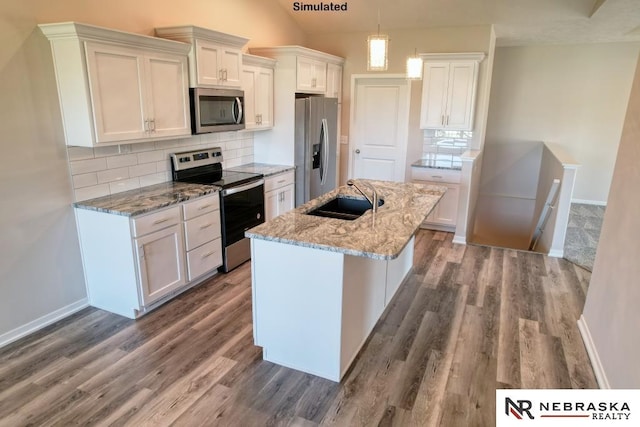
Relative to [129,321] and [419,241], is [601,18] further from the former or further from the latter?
[129,321]

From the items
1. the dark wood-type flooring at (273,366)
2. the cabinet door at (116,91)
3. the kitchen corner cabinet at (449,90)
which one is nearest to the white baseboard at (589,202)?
the kitchen corner cabinet at (449,90)

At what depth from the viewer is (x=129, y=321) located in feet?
10.4

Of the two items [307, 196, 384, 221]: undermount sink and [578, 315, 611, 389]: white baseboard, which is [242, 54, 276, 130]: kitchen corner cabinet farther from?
[578, 315, 611, 389]: white baseboard

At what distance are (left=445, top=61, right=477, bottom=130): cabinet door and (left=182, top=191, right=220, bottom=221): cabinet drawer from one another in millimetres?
3210

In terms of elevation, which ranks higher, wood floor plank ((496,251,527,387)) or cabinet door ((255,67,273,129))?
cabinet door ((255,67,273,129))

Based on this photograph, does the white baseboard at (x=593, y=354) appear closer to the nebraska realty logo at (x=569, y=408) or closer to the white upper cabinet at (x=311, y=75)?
the nebraska realty logo at (x=569, y=408)

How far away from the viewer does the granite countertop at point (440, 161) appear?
536cm

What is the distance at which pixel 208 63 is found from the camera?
3.71 metres

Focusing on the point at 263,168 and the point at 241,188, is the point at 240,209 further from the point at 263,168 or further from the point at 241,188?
the point at 263,168

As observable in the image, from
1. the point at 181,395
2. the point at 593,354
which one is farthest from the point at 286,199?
the point at 593,354

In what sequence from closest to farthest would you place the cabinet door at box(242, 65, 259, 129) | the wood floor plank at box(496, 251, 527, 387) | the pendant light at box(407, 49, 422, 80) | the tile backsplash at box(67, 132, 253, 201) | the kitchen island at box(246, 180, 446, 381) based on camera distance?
the kitchen island at box(246, 180, 446, 381)
the wood floor plank at box(496, 251, 527, 387)
the tile backsplash at box(67, 132, 253, 201)
the pendant light at box(407, 49, 422, 80)
the cabinet door at box(242, 65, 259, 129)

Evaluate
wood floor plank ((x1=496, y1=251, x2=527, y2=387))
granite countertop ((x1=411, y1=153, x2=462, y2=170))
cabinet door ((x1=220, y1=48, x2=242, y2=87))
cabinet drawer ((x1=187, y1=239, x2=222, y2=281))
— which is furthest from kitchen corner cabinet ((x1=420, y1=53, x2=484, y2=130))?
cabinet drawer ((x1=187, y1=239, x2=222, y2=281))

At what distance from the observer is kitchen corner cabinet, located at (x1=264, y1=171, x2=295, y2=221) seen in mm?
4594

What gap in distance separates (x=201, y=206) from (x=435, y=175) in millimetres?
3081
